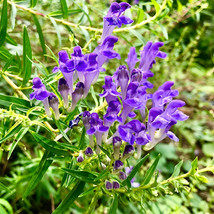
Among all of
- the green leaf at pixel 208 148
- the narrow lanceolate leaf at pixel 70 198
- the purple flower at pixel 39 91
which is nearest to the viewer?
the purple flower at pixel 39 91

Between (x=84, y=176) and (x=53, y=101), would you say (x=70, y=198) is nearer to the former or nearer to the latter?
(x=84, y=176)

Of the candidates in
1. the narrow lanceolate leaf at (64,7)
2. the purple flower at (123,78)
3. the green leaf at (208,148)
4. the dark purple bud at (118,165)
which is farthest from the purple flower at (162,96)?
the green leaf at (208,148)

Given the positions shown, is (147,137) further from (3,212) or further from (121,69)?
(3,212)

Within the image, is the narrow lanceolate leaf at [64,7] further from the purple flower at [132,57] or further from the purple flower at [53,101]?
the purple flower at [53,101]

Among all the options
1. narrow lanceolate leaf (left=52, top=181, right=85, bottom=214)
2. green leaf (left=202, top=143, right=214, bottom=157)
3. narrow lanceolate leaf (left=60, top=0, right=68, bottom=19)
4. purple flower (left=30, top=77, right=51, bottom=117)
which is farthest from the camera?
green leaf (left=202, top=143, right=214, bottom=157)

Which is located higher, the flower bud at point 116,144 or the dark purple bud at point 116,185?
the flower bud at point 116,144

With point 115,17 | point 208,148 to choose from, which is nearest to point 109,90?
point 115,17

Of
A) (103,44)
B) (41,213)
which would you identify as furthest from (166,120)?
(41,213)

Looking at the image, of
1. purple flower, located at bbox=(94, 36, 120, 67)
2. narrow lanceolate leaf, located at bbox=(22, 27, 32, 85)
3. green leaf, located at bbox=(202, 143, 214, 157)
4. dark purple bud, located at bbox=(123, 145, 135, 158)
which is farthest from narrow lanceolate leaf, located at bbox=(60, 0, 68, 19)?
green leaf, located at bbox=(202, 143, 214, 157)

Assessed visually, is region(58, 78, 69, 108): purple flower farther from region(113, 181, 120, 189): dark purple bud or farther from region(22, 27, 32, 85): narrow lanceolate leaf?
region(113, 181, 120, 189): dark purple bud
